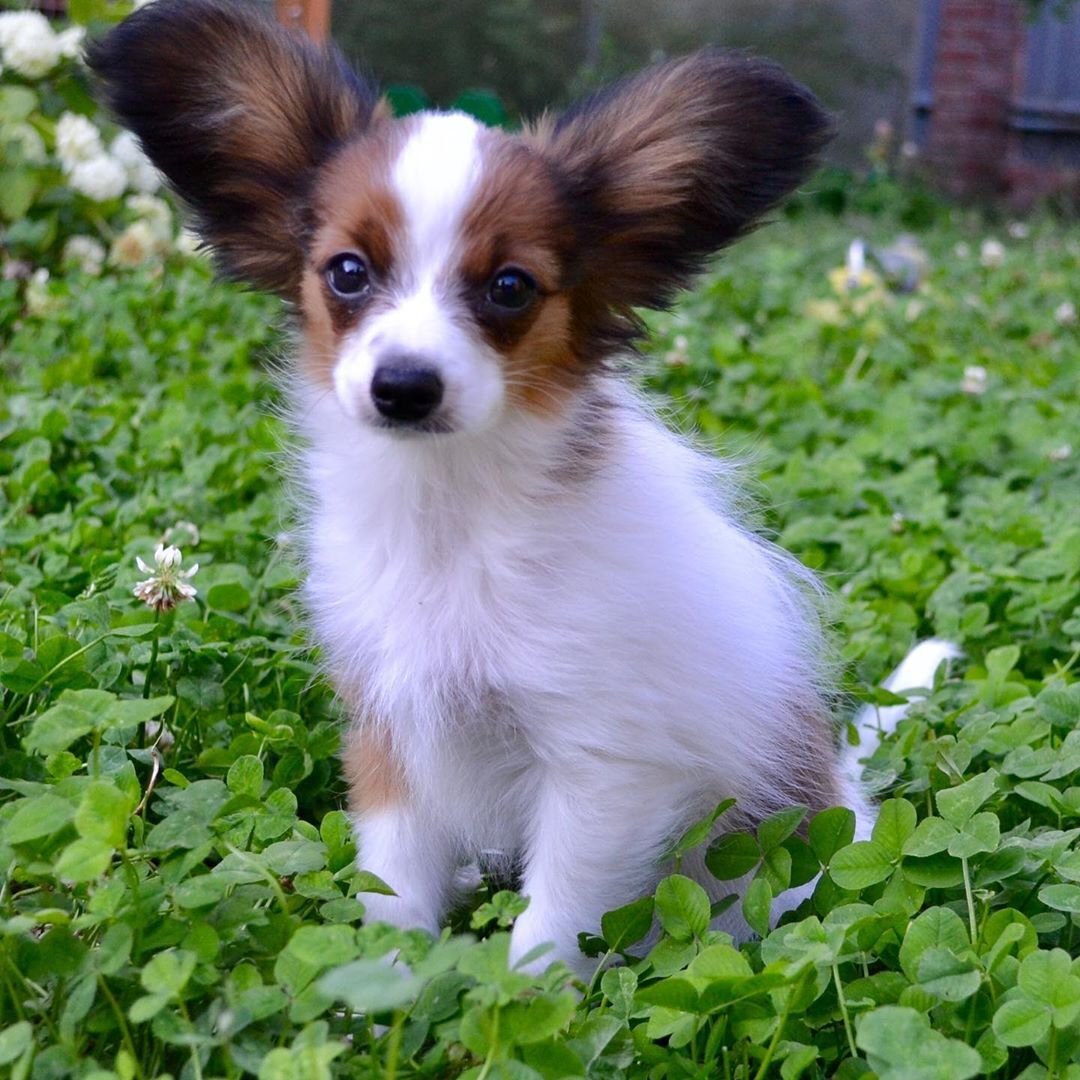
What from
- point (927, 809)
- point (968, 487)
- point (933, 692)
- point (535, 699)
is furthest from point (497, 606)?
point (968, 487)

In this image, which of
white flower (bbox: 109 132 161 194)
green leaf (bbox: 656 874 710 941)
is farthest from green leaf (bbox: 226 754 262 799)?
white flower (bbox: 109 132 161 194)

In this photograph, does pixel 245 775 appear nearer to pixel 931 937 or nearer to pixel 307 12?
pixel 931 937

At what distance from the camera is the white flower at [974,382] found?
5.13m

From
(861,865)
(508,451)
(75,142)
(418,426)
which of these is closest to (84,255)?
(75,142)

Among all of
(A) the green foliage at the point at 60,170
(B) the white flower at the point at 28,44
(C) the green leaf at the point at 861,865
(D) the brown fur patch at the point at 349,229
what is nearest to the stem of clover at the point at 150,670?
(D) the brown fur patch at the point at 349,229

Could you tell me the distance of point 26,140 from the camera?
229 inches

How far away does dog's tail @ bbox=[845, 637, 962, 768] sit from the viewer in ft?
9.45

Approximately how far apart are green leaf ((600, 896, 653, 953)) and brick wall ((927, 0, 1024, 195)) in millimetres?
12142

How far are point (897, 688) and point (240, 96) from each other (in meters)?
1.72

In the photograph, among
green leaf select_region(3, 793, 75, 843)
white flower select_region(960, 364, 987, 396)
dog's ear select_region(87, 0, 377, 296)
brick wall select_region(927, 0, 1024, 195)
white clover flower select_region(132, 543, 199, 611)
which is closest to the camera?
green leaf select_region(3, 793, 75, 843)

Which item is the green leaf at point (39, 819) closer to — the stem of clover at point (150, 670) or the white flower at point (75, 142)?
the stem of clover at point (150, 670)

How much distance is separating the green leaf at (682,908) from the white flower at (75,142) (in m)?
4.63

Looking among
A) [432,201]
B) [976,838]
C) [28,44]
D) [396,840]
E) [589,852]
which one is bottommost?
[396,840]

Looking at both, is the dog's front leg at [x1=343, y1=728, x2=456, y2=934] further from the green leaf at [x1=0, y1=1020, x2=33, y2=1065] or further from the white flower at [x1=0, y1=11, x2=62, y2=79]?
the white flower at [x1=0, y1=11, x2=62, y2=79]
